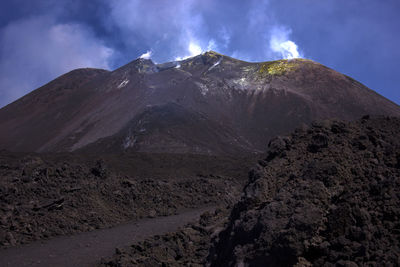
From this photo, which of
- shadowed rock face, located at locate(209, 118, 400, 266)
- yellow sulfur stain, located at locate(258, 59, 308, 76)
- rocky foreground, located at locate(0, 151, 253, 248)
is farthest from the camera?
yellow sulfur stain, located at locate(258, 59, 308, 76)

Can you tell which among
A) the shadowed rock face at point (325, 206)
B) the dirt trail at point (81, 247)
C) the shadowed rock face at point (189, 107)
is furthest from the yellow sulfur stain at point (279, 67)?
the shadowed rock face at point (325, 206)

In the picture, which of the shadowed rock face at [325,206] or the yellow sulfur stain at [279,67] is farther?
the yellow sulfur stain at [279,67]

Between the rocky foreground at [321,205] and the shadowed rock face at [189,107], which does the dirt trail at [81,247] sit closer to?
the rocky foreground at [321,205]

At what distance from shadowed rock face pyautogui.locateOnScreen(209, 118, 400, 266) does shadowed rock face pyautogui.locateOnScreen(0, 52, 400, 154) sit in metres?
28.6

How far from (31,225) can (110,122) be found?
122 ft

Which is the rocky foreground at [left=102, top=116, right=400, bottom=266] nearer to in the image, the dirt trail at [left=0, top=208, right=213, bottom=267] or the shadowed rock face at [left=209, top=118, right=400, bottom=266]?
the shadowed rock face at [left=209, top=118, right=400, bottom=266]

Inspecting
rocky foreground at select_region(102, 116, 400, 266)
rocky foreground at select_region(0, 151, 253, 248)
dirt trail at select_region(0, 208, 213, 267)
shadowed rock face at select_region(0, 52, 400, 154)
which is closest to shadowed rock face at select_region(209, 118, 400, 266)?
rocky foreground at select_region(102, 116, 400, 266)

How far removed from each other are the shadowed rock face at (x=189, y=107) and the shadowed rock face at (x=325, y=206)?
2865 centimetres

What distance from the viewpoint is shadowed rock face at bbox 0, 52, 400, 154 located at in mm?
39344

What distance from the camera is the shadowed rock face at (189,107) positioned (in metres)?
39.3

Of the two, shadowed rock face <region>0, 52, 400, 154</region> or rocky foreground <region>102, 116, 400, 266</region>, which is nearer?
rocky foreground <region>102, 116, 400, 266</region>

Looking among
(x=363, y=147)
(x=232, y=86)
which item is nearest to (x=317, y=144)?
(x=363, y=147)

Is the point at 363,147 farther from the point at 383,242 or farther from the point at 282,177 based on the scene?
the point at 383,242

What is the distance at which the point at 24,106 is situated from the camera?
6819 centimetres
